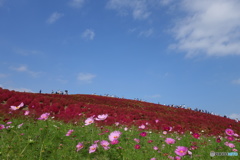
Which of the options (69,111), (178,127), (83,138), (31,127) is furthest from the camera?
(69,111)

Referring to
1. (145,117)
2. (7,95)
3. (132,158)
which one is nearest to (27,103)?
(7,95)

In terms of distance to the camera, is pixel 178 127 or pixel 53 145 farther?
pixel 178 127

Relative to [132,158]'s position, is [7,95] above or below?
above

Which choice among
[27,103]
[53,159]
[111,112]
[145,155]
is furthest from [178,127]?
[27,103]

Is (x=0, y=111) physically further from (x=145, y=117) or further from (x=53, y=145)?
(x=145, y=117)

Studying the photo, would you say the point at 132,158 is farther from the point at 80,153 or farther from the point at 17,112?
the point at 17,112

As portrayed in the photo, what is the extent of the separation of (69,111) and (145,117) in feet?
14.2

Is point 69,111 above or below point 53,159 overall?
above

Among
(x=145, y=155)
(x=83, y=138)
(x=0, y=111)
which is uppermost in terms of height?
(x=0, y=111)

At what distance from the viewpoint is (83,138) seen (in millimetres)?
5715

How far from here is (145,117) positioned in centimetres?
1205

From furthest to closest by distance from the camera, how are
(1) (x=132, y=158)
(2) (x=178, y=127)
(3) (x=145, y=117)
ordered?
(3) (x=145, y=117) → (2) (x=178, y=127) → (1) (x=132, y=158)

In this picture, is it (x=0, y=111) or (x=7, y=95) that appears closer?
(x=0, y=111)

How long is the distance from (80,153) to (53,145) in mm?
940
